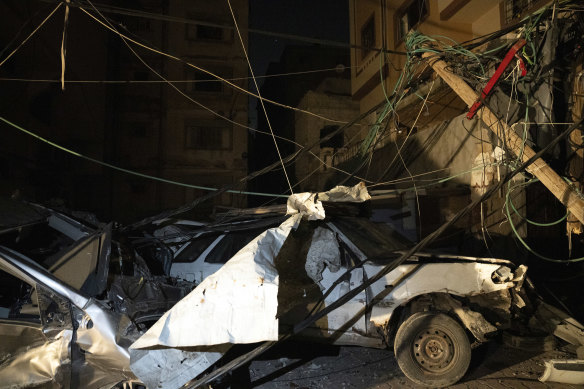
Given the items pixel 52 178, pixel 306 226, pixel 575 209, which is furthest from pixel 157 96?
pixel 575 209

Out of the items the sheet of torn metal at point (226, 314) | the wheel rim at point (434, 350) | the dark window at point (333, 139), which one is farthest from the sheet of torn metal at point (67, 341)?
the dark window at point (333, 139)

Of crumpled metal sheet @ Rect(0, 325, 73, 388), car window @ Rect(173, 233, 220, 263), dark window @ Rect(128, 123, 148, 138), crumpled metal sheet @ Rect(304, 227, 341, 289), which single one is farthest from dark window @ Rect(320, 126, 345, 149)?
crumpled metal sheet @ Rect(0, 325, 73, 388)

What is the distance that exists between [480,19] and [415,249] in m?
10.3

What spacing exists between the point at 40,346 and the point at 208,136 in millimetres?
21391

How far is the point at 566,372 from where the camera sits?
385 centimetres

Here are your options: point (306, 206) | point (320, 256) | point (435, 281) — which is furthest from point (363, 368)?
point (306, 206)

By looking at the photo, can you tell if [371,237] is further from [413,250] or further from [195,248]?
[195,248]

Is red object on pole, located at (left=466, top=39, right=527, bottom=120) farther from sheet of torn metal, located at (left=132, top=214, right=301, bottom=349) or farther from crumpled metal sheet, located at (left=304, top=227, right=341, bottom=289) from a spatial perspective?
sheet of torn metal, located at (left=132, top=214, right=301, bottom=349)

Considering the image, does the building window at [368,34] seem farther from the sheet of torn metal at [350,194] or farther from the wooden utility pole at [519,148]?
the sheet of torn metal at [350,194]

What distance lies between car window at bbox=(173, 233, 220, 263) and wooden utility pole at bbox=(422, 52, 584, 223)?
393cm

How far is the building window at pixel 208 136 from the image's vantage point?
23375 mm

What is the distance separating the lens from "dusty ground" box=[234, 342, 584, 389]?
13.7 feet

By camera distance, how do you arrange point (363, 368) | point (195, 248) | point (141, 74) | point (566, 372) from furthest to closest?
point (141, 74), point (195, 248), point (363, 368), point (566, 372)

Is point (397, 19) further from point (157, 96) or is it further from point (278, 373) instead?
point (157, 96)
